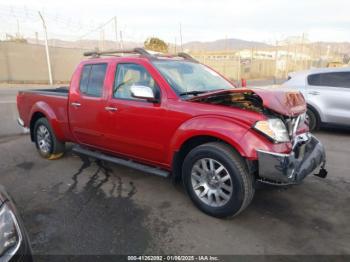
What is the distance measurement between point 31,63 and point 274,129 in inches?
1047

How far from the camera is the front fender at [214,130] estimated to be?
323 cm

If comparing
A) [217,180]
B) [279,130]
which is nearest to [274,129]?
[279,130]

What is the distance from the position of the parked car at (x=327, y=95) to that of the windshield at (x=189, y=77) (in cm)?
366

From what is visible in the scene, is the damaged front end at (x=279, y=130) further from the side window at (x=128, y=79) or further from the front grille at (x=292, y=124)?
the side window at (x=128, y=79)

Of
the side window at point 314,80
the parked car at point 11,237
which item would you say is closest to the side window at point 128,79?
the parked car at point 11,237

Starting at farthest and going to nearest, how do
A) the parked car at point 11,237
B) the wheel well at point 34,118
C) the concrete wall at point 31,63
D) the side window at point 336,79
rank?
1. the concrete wall at point 31,63
2. the side window at point 336,79
3. the wheel well at point 34,118
4. the parked car at point 11,237

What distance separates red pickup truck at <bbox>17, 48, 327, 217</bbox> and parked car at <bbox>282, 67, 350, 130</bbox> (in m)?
3.71

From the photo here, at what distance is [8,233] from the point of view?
1.89m

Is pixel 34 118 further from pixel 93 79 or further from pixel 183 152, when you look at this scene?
pixel 183 152

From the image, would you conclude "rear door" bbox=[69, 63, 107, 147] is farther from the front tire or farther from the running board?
the front tire

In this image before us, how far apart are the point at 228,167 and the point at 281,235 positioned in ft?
2.81

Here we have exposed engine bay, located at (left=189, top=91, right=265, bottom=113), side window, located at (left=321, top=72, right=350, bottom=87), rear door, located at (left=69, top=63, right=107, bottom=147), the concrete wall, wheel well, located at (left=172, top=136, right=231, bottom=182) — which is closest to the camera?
exposed engine bay, located at (left=189, top=91, right=265, bottom=113)

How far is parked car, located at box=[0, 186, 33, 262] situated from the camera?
1815 mm

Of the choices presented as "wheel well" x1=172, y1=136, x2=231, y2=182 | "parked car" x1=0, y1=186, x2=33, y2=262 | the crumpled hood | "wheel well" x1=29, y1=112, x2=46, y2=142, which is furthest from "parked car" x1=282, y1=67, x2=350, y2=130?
"parked car" x1=0, y1=186, x2=33, y2=262
